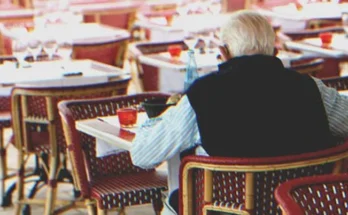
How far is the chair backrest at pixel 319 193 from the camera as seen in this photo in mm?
2070

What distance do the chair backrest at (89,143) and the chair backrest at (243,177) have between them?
0.77 metres

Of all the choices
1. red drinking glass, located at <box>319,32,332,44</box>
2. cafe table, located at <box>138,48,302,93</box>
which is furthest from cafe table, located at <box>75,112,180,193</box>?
red drinking glass, located at <box>319,32,332,44</box>

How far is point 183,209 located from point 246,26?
65 centimetres

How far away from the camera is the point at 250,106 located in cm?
272

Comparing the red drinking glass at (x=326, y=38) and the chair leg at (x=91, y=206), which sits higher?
the red drinking glass at (x=326, y=38)

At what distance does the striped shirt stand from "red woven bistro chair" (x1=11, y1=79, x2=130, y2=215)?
119 centimetres

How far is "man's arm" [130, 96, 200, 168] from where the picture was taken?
2824 mm

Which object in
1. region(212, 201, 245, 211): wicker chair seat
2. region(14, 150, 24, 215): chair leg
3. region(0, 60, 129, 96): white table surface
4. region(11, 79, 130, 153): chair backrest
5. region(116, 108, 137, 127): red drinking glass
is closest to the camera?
region(212, 201, 245, 211): wicker chair seat

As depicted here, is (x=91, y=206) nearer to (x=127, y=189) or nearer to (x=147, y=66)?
(x=127, y=189)

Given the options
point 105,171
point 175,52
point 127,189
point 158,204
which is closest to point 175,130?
point 127,189

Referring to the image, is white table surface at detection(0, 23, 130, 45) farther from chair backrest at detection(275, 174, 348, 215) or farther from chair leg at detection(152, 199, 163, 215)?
chair backrest at detection(275, 174, 348, 215)

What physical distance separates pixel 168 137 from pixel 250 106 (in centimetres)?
32

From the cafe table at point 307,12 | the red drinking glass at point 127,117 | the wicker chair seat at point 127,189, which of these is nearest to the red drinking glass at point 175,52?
the wicker chair seat at point 127,189

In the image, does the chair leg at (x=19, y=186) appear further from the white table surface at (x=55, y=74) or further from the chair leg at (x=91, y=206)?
the chair leg at (x=91, y=206)
